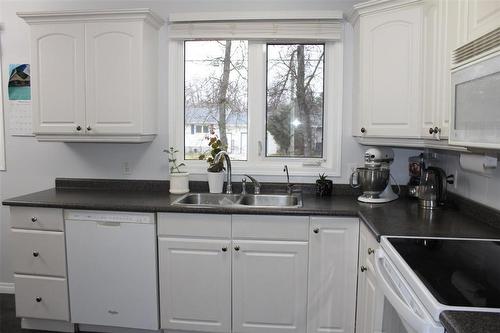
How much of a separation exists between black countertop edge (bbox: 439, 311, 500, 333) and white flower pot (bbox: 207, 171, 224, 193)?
193 centimetres

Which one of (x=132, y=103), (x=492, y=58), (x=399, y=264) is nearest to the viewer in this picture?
(x=492, y=58)

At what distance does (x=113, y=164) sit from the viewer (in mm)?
3031

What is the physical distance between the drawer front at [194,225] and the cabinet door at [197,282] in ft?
0.15

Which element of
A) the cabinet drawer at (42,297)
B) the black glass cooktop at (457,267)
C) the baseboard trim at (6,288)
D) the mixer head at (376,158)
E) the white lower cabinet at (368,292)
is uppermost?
the mixer head at (376,158)

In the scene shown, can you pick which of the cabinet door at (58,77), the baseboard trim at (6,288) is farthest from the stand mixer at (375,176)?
the baseboard trim at (6,288)

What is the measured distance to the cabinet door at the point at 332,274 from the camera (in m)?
2.28

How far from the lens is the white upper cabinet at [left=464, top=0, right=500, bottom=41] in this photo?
1424mm

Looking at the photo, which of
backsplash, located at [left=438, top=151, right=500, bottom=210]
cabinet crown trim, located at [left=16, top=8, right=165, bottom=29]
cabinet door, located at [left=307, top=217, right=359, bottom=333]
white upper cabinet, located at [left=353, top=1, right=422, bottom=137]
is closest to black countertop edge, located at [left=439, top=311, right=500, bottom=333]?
backsplash, located at [left=438, top=151, right=500, bottom=210]

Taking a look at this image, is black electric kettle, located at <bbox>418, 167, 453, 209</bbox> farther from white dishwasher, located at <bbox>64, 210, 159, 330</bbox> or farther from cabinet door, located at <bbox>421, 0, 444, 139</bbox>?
white dishwasher, located at <bbox>64, 210, 159, 330</bbox>

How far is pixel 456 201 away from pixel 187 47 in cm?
219

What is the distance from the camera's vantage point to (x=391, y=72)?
233 cm

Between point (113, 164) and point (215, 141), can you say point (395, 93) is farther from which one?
point (113, 164)

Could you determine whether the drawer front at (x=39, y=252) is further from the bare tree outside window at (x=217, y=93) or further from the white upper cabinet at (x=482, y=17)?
the white upper cabinet at (x=482, y=17)

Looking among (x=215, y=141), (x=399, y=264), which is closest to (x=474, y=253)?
(x=399, y=264)
